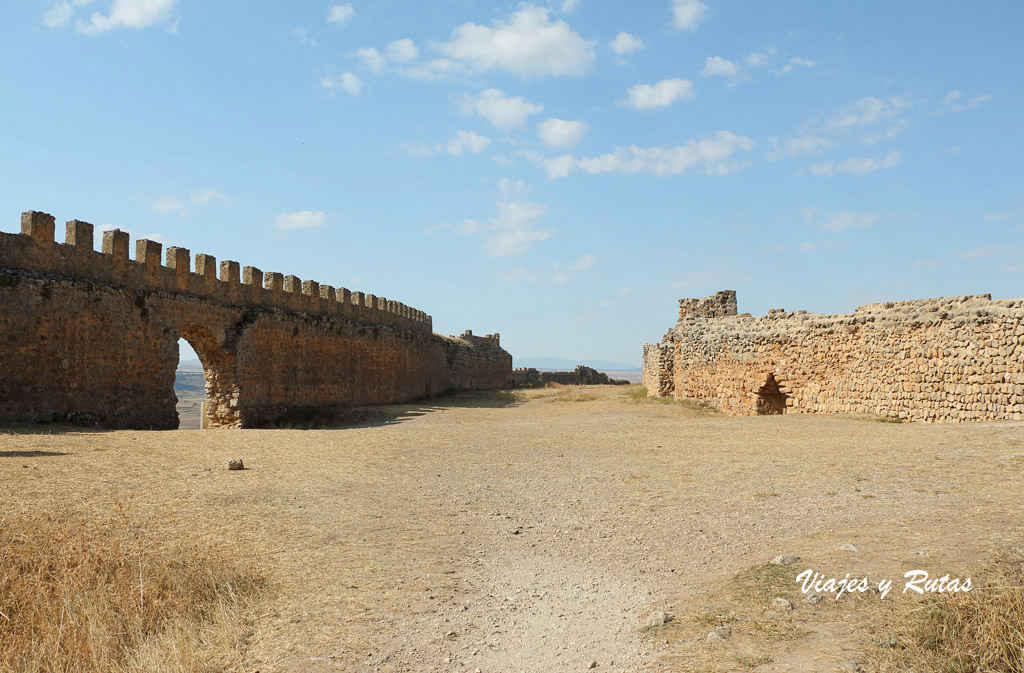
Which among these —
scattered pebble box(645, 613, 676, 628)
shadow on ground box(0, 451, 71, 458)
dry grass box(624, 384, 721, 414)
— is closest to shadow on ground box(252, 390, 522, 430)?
dry grass box(624, 384, 721, 414)

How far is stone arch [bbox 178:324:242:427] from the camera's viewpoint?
1510cm

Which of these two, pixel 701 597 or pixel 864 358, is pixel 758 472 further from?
pixel 864 358

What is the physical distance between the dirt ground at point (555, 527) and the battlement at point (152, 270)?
3044mm

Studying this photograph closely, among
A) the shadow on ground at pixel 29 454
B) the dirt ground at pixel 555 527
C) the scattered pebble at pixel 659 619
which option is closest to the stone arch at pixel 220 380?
the dirt ground at pixel 555 527

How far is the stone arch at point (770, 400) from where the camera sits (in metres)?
15.6

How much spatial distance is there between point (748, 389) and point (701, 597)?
1288 centimetres

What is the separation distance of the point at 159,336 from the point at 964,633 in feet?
44.3

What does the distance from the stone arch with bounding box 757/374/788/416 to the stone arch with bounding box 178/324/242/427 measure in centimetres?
1191

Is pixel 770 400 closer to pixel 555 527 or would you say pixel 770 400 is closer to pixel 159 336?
pixel 555 527

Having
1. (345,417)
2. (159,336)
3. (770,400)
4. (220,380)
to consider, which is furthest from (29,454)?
(770,400)

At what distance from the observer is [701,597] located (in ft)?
12.9

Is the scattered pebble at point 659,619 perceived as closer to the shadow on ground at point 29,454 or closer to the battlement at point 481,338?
the shadow on ground at point 29,454

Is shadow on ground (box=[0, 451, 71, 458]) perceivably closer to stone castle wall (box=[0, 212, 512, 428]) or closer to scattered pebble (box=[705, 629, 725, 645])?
stone castle wall (box=[0, 212, 512, 428])

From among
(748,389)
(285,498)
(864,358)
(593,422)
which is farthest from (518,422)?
(285,498)
